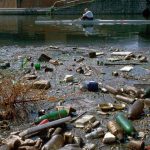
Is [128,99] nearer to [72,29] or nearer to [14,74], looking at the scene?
[14,74]

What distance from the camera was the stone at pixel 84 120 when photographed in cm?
831

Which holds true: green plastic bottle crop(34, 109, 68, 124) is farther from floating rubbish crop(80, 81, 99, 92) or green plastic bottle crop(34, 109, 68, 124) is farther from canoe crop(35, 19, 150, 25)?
canoe crop(35, 19, 150, 25)

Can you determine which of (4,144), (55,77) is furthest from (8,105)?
(55,77)

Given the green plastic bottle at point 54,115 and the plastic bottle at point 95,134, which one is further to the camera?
the green plastic bottle at point 54,115

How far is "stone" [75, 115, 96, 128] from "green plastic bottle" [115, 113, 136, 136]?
21.9 inches

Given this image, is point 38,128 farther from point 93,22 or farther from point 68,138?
point 93,22

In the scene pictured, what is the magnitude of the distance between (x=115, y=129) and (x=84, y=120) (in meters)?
0.96

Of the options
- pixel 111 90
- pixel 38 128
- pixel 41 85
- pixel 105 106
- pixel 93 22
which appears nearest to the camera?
pixel 38 128

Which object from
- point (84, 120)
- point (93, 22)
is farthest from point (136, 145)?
point (93, 22)

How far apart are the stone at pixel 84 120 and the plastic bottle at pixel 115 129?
50 cm

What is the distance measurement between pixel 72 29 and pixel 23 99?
22.4 meters

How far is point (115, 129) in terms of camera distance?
7707 millimetres

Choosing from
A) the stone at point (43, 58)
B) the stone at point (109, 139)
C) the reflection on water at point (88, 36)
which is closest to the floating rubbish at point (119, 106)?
the stone at point (109, 139)

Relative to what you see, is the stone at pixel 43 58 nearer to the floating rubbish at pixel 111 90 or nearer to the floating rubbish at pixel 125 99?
the floating rubbish at pixel 111 90
